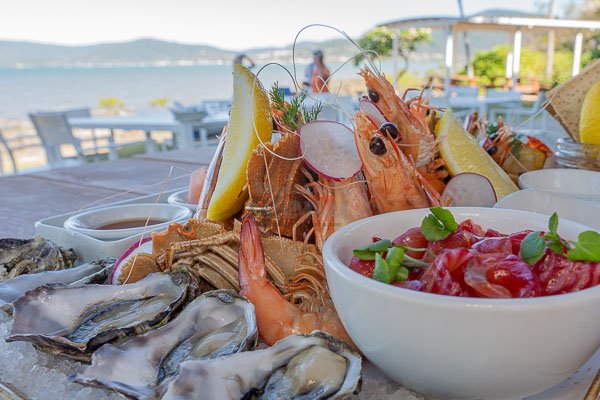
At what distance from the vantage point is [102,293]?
26.4 inches

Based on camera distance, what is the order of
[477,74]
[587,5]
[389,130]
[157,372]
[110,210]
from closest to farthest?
[157,372] < [389,130] < [110,210] < [477,74] < [587,5]

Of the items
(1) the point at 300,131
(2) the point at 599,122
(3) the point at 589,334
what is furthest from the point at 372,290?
(2) the point at 599,122

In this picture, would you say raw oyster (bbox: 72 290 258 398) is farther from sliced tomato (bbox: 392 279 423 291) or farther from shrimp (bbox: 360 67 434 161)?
shrimp (bbox: 360 67 434 161)

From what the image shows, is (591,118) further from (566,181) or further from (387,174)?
(387,174)

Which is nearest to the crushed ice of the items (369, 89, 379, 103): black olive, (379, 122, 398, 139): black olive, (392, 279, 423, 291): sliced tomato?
(392, 279, 423, 291): sliced tomato

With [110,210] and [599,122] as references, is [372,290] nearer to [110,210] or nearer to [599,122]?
[110,210]

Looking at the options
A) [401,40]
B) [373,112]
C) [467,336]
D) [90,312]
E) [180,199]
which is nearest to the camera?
[467,336]

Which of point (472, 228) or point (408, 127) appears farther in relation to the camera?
point (408, 127)

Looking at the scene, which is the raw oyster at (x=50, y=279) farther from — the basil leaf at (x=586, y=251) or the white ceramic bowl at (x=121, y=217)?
the basil leaf at (x=586, y=251)

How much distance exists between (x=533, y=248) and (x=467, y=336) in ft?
0.40

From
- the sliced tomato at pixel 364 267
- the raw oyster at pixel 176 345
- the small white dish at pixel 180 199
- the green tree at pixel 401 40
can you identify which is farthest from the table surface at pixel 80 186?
the green tree at pixel 401 40

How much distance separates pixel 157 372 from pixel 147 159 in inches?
69.4

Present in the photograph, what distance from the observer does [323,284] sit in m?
0.69

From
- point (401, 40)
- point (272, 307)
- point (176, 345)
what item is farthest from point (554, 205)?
point (401, 40)
